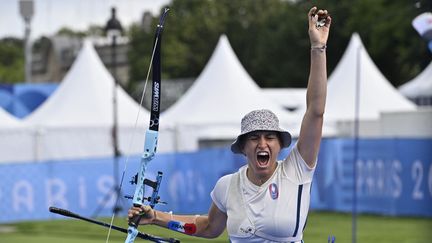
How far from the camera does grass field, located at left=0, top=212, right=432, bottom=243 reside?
2095 cm

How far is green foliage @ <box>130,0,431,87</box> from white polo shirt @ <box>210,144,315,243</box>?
40565 mm

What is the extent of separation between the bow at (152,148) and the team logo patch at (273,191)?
547 mm

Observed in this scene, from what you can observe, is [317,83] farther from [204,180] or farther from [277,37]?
[277,37]

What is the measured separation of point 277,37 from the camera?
259 ft

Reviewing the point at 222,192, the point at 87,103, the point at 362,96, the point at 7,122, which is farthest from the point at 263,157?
the point at 362,96

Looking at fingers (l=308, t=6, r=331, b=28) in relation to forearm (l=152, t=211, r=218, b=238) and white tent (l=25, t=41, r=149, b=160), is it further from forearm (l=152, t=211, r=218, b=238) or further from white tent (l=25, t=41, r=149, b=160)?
white tent (l=25, t=41, r=149, b=160)

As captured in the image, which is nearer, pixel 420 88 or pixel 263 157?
pixel 263 157

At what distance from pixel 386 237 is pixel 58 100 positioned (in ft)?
44.8

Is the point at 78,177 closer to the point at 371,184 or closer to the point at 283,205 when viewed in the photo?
the point at 371,184

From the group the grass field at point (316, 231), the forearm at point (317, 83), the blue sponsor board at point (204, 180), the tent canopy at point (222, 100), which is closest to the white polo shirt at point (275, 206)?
the forearm at point (317, 83)

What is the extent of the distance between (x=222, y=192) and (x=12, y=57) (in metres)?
130

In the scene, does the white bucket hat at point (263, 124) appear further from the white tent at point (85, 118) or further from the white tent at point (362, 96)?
the white tent at point (362, 96)

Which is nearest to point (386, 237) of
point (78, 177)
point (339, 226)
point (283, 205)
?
point (339, 226)

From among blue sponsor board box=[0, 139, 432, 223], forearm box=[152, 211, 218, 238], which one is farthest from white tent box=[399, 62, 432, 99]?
forearm box=[152, 211, 218, 238]
